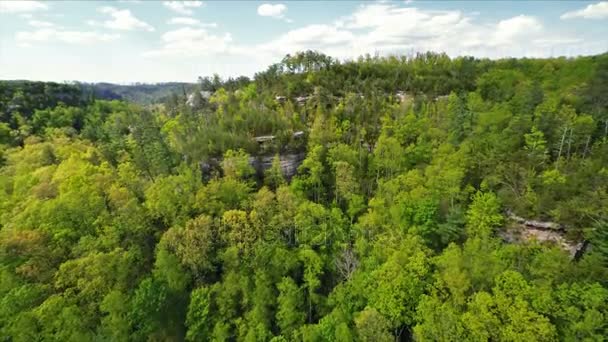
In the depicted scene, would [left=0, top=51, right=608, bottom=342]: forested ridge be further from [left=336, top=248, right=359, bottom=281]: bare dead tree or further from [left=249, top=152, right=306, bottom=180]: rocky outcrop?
[left=249, top=152, right=306, bottom=180]: rocky outcrop

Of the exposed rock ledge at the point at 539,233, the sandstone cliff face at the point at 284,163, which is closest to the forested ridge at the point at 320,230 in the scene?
the exposed rock ledge at the point at 539,233

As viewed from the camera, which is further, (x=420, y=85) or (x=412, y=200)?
(x=420, y=85)

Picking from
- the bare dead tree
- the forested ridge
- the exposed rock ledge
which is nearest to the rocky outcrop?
the forested ridge

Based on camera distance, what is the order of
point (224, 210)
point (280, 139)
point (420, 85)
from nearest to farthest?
point (224, 210) < point (280, 139) < point (420, 85)

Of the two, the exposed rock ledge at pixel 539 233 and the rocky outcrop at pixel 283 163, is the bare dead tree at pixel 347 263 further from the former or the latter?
the rocky outcrop at pixel 283 163

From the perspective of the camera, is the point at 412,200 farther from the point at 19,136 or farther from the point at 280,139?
the point at 19,136

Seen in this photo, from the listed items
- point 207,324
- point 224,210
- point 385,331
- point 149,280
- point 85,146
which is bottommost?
point 207,324

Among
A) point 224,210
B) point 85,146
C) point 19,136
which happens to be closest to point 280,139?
point 224,210

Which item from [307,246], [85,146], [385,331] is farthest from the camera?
[85,146]

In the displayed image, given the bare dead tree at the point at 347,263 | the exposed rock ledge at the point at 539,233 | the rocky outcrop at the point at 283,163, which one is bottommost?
the bare dead tree at the point at 347,263
